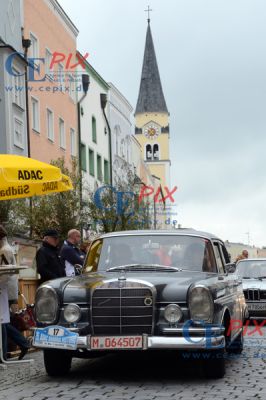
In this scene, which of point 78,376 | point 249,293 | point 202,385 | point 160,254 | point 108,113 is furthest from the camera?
point 108,113

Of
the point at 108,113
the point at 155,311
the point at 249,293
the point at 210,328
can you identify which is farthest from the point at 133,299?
the point at 108,113

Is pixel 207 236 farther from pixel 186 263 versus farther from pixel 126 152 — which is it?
pixel 126 152

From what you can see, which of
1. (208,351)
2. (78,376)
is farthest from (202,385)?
(78,376)

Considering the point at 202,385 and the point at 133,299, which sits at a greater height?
the point at 133,299

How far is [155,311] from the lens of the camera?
28.5ft

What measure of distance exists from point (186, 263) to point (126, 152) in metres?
46.7

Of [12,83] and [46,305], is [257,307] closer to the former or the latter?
[46,305]

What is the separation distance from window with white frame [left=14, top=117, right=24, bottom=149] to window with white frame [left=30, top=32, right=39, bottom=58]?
13.2ft

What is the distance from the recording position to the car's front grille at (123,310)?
341 inches

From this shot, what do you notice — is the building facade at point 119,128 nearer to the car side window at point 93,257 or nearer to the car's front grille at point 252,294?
the car's front grille at point 252,294

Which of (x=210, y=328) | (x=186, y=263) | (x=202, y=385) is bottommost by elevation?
(x=202, y=385)

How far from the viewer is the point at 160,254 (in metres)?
9.98

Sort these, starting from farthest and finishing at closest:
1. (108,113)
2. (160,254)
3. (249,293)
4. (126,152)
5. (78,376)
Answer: (126,152), (108,113), (249,293), (160,254), (78,376)

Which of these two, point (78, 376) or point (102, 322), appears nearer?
point (102, 322)
